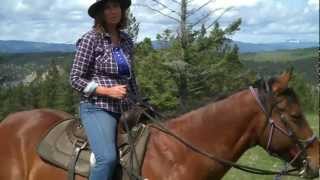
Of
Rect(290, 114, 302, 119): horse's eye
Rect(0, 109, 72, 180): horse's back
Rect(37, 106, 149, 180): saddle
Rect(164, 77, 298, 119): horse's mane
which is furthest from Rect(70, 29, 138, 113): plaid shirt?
Rect(290, 114, 302, 119): horse's eye

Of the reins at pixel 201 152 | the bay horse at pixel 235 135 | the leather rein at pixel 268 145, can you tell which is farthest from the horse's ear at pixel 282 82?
the reins at pixel 201 152

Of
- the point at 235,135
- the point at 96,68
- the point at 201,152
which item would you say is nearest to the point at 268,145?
the point at 235,135

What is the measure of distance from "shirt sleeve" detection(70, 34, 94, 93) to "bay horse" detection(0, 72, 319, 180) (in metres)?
0.86

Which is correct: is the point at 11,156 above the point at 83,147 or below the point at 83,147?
below

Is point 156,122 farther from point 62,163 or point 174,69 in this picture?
point 174,69

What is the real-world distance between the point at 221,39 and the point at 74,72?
3702 centimetres

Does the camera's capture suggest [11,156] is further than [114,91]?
Yes

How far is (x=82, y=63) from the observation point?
5.34 m

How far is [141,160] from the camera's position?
5367mm

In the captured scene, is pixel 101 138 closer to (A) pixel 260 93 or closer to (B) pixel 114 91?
(B) pixel 114 91

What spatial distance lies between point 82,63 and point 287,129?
1950mm

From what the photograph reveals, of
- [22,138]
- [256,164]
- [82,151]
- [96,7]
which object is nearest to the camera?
[96,7]

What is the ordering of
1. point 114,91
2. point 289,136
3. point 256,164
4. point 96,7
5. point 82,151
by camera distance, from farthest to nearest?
1. point 256,164
2. point 82,151
3. point 96,7
4. point 114,91
5. point 289,136

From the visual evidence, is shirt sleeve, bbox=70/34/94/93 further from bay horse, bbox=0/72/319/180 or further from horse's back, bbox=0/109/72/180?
horse's back, bbox=0/109/72/180
